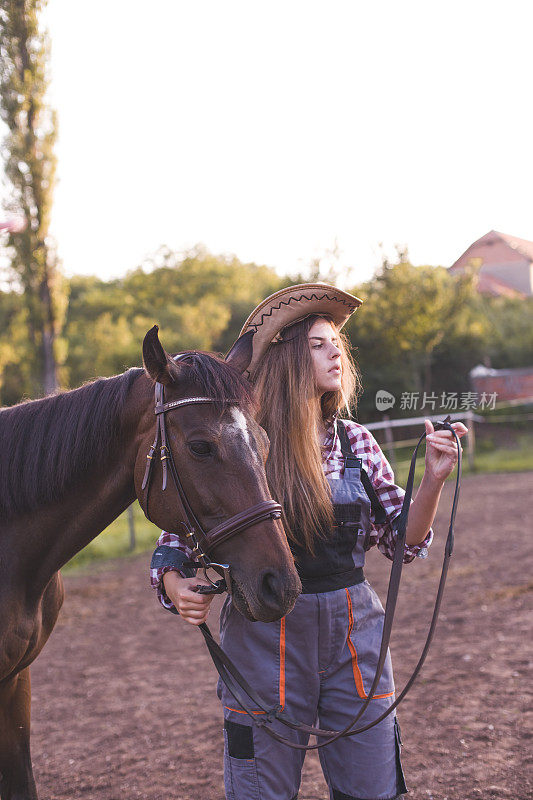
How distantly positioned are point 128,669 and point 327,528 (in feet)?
12.4

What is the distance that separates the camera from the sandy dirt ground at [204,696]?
329 cm

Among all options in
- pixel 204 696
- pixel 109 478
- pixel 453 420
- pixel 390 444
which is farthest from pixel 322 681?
pixel 453 420

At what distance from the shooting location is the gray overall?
1832mm

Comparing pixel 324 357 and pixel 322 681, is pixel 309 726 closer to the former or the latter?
pixel 322 681

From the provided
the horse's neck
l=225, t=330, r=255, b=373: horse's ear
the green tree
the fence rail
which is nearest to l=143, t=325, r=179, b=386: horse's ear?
l=225, t=330, r=255, b=373: horse's ear

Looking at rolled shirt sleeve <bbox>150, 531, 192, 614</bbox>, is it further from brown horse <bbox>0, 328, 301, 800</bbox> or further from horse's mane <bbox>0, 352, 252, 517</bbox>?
horse's mane <bbox>0, 352, 252, 517</bbox>

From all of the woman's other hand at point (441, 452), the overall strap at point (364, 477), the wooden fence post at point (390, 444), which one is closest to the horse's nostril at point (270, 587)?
the overall strap at point (364, 477)

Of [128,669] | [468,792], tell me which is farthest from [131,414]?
[128,669]

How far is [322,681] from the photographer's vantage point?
75.5 inches

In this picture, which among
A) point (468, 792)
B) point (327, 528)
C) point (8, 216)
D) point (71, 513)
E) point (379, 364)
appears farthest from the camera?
point (379, 364)

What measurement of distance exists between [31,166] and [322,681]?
13.9 meters

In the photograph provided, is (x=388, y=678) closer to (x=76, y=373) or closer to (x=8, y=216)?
(x=8, y=216)

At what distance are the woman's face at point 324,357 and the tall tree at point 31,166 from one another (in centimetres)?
1233

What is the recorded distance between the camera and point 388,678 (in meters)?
1.94
